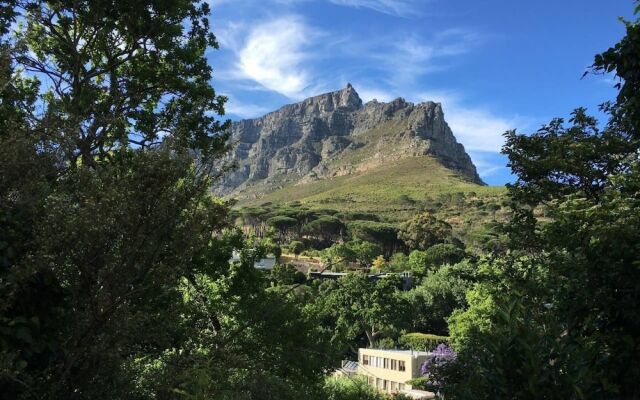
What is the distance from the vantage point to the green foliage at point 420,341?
4237 cm

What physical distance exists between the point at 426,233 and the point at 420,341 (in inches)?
1590

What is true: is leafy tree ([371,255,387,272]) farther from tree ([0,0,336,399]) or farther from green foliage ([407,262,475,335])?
tree ([0,0,336,399])

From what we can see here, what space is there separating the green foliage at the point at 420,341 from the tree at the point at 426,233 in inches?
A: 1445

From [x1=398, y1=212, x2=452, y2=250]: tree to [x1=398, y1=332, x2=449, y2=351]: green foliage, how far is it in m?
36.7

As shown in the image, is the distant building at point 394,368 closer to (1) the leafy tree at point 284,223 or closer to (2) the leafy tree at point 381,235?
(2) the leafy tree at point 381,235

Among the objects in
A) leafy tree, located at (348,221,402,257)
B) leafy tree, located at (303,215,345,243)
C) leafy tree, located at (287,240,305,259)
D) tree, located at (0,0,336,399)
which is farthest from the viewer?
leafy tree, located at (303,215,345,243)

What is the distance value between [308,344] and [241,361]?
9.95 metres

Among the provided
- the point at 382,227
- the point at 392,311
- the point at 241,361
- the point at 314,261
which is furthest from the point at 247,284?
the point at 382,227

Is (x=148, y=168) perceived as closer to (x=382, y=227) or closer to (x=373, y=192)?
(x=382, y=227)

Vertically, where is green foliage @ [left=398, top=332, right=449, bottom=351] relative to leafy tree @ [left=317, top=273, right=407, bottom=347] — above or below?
below

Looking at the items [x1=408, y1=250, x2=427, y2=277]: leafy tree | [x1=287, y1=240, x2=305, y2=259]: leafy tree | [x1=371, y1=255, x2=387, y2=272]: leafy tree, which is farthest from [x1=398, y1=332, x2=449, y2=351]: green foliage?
[x1=287, y1=240, x2=305, y2=259]: leafy tree

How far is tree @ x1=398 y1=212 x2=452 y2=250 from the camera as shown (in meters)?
82.4

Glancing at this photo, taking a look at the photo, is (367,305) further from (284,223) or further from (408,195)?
(408,195)

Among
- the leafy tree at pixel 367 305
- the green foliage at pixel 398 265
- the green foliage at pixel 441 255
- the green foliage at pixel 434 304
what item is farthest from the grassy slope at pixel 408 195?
the leafy tree at pixel 367 305
